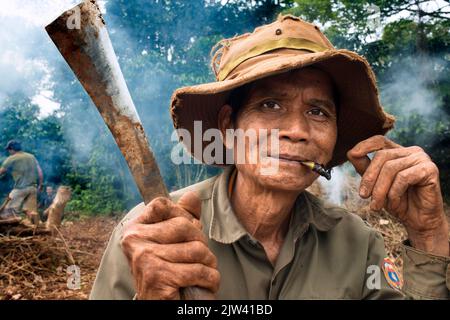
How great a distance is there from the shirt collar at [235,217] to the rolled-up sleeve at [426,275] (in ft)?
1.59

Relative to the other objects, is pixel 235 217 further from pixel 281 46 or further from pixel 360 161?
pixel 281 46

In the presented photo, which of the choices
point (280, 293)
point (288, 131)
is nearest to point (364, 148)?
point (288, 131)

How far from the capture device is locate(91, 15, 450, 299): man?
1967 millimetres

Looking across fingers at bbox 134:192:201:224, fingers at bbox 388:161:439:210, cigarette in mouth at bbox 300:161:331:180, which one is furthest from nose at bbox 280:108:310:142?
fingers at bbox 134:192:201:224

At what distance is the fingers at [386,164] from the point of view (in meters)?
1.90

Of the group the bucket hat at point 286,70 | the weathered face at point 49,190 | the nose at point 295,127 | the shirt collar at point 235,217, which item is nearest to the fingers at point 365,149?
the nose at point 295,127

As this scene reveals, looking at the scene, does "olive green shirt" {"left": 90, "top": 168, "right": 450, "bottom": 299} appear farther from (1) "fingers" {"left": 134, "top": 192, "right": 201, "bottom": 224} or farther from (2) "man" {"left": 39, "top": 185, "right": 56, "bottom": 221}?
(2) "man" {"left": 39, "top": 185, "right": 56, "bottom": 221}

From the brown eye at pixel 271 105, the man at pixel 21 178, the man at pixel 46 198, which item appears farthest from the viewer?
the man at pixel 46 198

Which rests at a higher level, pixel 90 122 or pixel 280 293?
pixel 90 122

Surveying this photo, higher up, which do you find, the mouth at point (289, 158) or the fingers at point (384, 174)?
the mouth at point (289, 158)

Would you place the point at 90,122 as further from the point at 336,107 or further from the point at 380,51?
the point at 336,107

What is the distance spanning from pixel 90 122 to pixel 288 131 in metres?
11.1

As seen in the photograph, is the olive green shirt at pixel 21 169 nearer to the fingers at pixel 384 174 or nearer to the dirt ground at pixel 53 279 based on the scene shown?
the dirt ground at pixel 53 279
